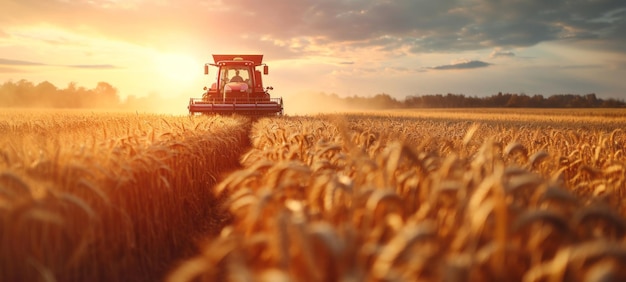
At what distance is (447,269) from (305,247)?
496 millimetres

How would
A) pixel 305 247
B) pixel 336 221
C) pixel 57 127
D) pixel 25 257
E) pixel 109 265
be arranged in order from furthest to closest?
pixel 57 127 → pixel 109 265 → pixel 25 257 → pixel 336 221 → pixel 305 247

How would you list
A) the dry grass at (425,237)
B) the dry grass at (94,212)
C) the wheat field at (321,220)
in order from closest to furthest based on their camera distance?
the dry grass at (425,237), the wheat field at (321,220), the dry grass at (94,212)

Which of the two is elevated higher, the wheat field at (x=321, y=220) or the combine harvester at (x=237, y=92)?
the combine harvester at (x=237, y=92)

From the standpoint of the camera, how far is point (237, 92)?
19859 millimetres

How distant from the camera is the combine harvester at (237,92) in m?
18.7

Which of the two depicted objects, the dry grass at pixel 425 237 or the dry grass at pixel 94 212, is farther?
the dry grass at pixel 94 212

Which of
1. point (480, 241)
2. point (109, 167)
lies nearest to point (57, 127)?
point (109, 167)

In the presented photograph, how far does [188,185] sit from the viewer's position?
6758 mm

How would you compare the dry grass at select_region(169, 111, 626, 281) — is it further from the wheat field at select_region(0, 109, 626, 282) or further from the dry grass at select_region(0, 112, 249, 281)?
the dry grass at select_region(0, 112, 249, 281)

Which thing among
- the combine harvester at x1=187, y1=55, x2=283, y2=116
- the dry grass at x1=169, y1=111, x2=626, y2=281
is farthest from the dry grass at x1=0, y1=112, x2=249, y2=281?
the combine harvester at x1=187, y1=55, x2=283, y2=116

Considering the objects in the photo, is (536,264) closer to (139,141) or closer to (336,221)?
(336,221)

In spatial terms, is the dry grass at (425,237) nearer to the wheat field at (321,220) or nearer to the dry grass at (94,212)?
the wheat field at (321,220)

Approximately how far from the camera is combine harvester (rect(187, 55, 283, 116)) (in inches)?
734

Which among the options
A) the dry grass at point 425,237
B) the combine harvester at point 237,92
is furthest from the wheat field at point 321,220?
the combine harvester at point 237,92
